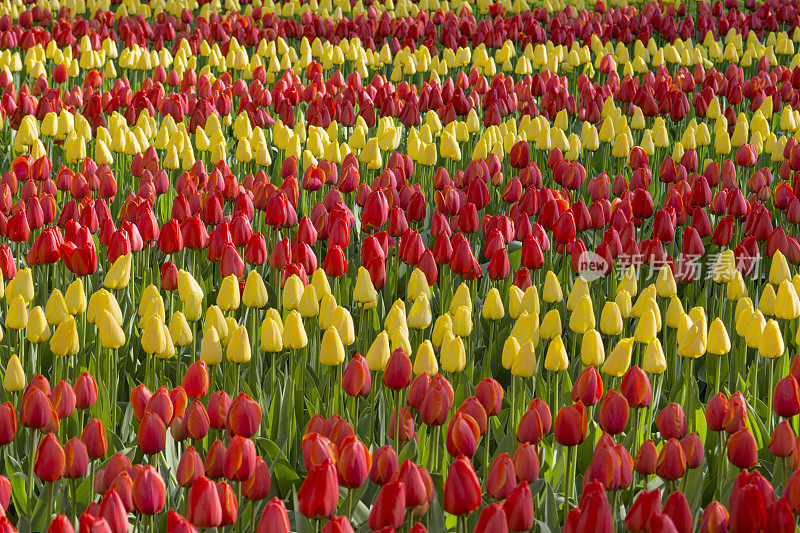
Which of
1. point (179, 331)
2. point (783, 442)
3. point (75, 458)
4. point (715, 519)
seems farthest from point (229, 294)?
point (715, 519)

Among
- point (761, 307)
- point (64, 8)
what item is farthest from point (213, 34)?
point (761, 307)

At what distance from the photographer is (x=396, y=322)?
3174mm

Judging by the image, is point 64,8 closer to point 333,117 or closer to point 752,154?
point 333,117

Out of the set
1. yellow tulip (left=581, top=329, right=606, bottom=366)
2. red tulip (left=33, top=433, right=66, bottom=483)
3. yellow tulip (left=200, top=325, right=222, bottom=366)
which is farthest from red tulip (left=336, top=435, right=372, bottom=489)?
yellow tulip (left=581, top=329, right=606, bottom=366)

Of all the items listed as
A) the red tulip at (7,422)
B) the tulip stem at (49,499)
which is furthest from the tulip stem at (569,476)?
the red tulip at (7,422)

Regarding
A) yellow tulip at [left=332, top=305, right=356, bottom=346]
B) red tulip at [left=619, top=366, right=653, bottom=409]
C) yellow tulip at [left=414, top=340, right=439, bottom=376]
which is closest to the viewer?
red tulip at [left=619, top=366, right=653, bottom=409]

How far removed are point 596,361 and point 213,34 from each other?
7213mm

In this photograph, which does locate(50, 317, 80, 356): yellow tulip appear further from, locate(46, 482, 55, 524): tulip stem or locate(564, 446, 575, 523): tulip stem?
locate(564, 446, 575, 523): tulip stem

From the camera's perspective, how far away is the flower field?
246 centimetres

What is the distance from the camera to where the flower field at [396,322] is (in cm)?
246

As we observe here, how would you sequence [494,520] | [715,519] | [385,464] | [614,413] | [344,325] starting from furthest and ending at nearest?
1. [344,325]
2. [614,413]
3. [385,464]
4. [715,519]
5. [494,520]

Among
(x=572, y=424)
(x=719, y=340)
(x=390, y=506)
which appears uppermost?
(x=390, y=506)

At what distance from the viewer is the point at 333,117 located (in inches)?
261

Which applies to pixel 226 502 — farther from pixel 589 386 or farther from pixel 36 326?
pixel 36 326
